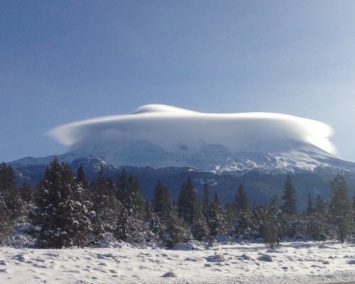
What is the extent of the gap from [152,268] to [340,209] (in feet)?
162

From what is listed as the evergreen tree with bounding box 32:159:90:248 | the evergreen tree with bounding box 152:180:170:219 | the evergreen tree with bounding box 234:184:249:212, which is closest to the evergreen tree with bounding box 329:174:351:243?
the evergreen tree with bounding box 152:180:170:219

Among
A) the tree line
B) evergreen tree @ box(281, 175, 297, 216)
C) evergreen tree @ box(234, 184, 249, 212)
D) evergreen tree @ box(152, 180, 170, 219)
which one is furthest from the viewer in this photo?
evergreen tree @ box(281, 175, 297, 216)

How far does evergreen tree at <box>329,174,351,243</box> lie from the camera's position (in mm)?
61378

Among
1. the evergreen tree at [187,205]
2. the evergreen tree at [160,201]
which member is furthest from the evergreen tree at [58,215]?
the evergreen tree at [187,205]

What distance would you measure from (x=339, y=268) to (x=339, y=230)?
39.9 m

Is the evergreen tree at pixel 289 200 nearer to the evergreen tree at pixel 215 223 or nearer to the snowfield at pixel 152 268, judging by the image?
the evergreen tree at pixel 215 223

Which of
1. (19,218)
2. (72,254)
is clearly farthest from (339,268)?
(19,218)

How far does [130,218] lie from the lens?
60.2 m

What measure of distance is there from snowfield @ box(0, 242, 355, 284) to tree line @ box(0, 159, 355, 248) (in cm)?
1364

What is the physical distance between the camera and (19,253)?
19.1 metres

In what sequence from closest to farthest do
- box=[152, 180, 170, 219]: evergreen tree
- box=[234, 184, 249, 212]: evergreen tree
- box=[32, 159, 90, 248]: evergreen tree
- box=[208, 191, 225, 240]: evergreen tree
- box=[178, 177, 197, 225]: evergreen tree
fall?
box=[32, 159, 90, 248]: evergreen tree
box=[208, 191, 225, 240]: evergreen tree
box=[152, 180, 170, 219]: evergreen tree
box=[178, 177, 197, 225]: evergreen tree
box=[234, 184, 249, 212]: evergreen tree

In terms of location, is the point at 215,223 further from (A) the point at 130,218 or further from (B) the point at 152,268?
(B) the point at 152,268

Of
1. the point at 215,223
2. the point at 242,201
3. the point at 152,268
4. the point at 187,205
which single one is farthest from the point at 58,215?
the point at 242,201

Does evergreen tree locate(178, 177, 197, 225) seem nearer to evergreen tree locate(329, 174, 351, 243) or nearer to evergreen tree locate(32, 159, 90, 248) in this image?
evergreen tree locate(329, 174, 351, 243)
